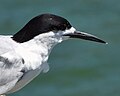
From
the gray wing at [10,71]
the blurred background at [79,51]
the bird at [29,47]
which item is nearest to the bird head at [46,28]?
the bird at [29,47]

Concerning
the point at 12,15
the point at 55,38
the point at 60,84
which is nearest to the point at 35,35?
the point at 55,38

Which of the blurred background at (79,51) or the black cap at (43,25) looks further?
A: the blurred background at (79,51)

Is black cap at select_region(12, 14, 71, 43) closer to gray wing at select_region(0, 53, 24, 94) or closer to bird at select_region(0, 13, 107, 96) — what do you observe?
bird at select_region(0, 13, 107, 96)

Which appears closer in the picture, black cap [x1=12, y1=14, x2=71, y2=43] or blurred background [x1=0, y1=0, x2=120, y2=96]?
black cap [x1=12, y1=14, x2=71, y2=43]

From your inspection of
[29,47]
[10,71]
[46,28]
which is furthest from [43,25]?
[10,71]

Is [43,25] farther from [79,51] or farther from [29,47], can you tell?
[79,51]

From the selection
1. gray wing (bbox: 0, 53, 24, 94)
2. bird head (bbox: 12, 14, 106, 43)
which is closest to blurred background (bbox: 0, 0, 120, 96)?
gray wing (bbox: 0, 53, 24, 94)

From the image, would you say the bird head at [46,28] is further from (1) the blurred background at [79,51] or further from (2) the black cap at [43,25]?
(1) the blurred background at [79,51]
